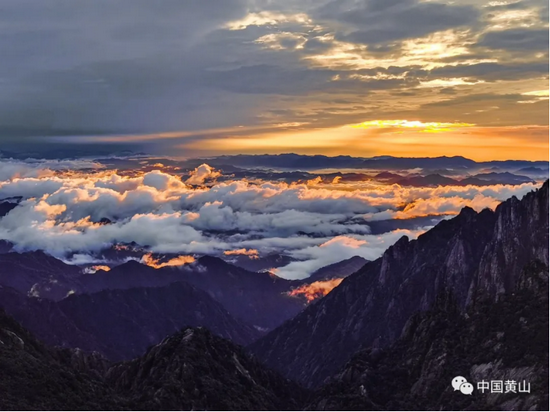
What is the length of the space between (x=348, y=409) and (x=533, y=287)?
60782mm

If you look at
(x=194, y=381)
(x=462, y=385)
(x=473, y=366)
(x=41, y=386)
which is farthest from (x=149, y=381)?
(x=473, y=366)

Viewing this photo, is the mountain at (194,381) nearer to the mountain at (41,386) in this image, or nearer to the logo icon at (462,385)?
the mountain at (41,386)

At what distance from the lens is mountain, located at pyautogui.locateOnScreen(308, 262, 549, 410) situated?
149 m

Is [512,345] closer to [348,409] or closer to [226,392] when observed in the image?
[348,409]

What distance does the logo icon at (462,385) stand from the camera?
15481cm

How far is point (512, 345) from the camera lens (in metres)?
163

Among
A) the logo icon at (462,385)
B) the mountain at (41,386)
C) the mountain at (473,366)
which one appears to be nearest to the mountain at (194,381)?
the mountain at (41,386)

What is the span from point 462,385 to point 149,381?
2926 inches

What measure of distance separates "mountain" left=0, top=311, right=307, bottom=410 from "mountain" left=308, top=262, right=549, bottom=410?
67.3 ft

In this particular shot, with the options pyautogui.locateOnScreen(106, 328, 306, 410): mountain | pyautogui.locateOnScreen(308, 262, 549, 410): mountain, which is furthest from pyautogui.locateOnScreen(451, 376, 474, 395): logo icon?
pyautogui.locateOnScreen(106, 328, 306, 410): mountain

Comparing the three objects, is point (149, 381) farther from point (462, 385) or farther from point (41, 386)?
point (462, 385)

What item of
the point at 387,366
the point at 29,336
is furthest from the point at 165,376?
the point at 387,366

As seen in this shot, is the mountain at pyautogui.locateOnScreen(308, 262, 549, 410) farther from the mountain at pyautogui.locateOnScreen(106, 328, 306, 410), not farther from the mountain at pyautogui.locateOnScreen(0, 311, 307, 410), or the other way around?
the mountain at pyautogui.locateOnScreen(0, 311, 307, 410)

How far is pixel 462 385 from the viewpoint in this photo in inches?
6284
